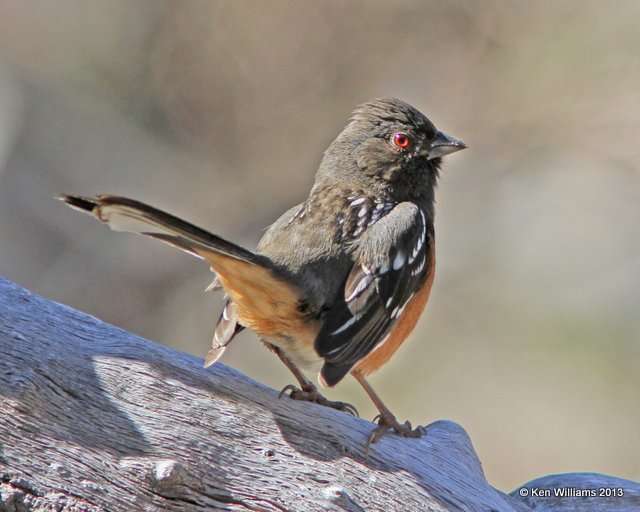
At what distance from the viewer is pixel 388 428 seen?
3.41 m

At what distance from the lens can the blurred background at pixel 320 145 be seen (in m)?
7.50

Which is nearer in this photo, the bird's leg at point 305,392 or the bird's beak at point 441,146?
the bird's leg at point 305,392

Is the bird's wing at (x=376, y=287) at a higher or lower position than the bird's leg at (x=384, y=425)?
higher

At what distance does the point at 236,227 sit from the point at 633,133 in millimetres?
3548

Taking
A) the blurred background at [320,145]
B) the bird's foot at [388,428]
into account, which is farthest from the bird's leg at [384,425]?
the blurred background at [320,145]

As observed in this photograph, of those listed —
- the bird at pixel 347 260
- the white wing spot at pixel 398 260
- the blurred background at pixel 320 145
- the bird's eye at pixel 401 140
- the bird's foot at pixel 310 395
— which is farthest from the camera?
the blurred background at pixel 320 145

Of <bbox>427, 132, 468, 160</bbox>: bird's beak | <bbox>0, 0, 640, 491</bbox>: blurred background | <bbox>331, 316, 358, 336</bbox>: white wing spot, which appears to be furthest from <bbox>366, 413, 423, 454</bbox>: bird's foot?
<bbox>0, 0, 640, 491</bbox>: blurred background

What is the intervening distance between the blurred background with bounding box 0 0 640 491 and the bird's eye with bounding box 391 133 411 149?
336 centimetres

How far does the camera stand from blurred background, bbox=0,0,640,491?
24.6ft

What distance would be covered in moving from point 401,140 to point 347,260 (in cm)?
74

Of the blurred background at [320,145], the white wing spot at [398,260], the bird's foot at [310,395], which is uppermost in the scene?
the blurred background at [320,145]

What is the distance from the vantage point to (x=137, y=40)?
27.8ft

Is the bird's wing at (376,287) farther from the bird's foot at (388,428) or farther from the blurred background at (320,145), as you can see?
the blurred background at (320,145)

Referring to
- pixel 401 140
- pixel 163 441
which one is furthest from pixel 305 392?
pixel 401 140
